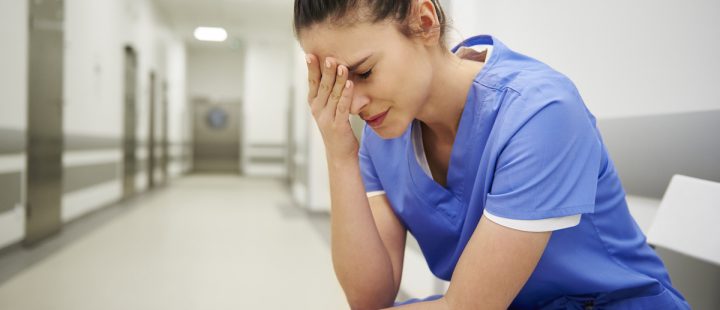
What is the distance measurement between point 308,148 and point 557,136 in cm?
539

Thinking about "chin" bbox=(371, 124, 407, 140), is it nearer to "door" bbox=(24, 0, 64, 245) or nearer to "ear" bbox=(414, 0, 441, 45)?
"ear" bbox=(414, 0, 441, 45)

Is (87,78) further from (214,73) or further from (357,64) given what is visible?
(214,73)

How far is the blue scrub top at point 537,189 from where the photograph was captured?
31.8 inches

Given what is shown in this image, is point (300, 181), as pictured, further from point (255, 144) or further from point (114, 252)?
point (255, 144)

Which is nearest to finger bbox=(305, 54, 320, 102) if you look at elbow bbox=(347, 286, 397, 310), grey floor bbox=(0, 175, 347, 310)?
elbow bbox=(347, 286, 397, 310)

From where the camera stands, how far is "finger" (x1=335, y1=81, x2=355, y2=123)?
1.00 metres

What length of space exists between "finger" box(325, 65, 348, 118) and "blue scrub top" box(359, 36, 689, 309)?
0.75ft

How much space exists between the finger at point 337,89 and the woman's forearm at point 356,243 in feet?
0.43

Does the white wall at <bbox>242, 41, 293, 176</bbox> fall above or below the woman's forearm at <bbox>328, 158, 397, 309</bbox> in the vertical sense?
above

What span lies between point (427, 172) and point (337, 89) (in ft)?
1.06

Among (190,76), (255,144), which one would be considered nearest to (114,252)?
(255,144)

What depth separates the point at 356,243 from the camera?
3.68ft

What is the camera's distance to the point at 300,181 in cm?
706

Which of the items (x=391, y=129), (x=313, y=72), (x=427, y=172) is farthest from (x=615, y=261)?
(x=313, y=72)
